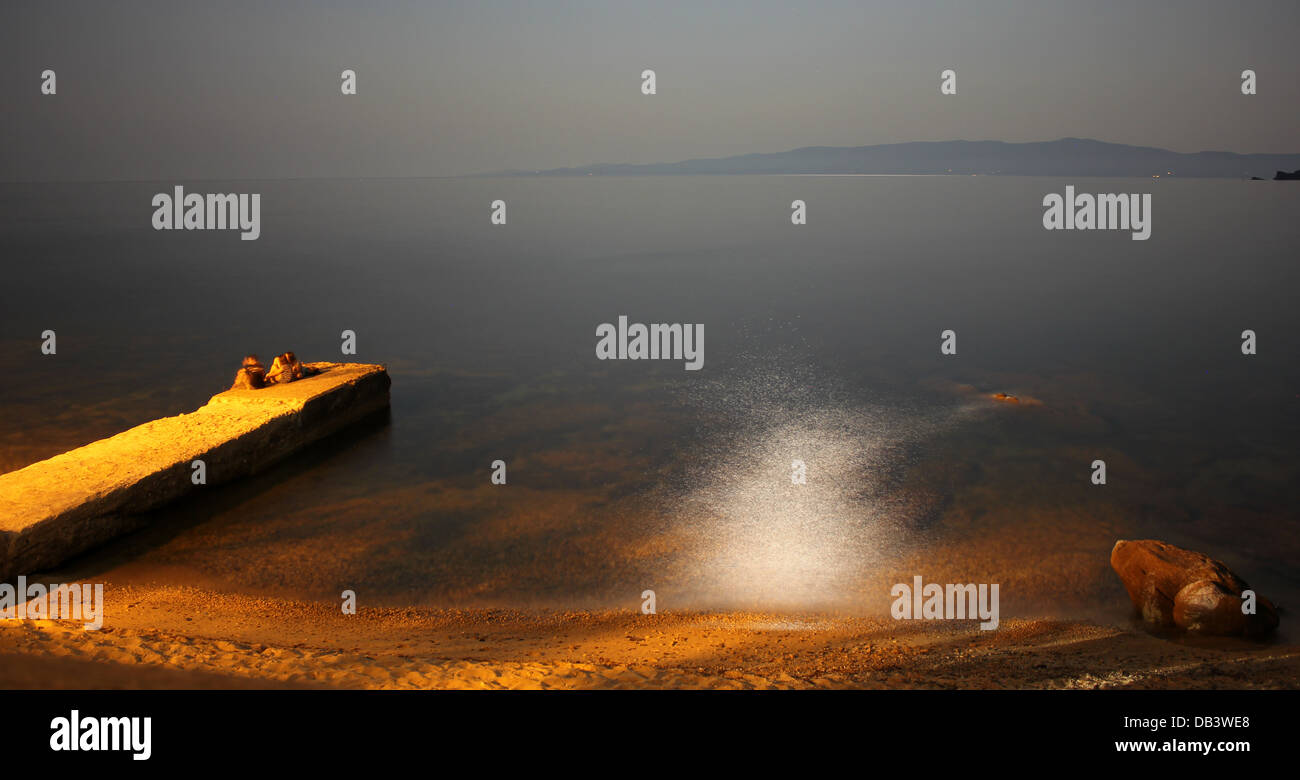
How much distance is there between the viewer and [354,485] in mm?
12195

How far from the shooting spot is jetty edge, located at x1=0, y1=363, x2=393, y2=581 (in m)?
8.89

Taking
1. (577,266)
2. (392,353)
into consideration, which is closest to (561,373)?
(392,353)

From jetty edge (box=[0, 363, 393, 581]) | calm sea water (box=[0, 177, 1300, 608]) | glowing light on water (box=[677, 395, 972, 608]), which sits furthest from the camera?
calm sea water (box=[0, 177, 1300, 608])

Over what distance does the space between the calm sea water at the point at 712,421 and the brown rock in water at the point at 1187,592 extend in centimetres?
50

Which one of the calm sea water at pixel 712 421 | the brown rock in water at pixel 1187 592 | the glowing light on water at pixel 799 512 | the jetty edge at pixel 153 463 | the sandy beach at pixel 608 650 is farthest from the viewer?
the calm sea water at pixel 712 421

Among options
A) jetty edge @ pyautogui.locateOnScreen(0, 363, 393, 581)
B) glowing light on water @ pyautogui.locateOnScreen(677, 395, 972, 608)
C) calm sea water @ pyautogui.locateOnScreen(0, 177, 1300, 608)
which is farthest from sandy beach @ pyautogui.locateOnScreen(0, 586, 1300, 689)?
jetty edge @ pyautogui.locateOnScreen(0, 363, 393, 581)

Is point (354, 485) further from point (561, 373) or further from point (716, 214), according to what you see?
point (716, 214)

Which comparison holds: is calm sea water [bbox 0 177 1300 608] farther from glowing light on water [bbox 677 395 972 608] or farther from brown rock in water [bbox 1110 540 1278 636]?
brown rock in water [bbox 1110 540 1278 636]

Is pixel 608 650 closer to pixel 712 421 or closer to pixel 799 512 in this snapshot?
pixel 799 512

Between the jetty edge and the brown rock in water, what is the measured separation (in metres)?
10.8

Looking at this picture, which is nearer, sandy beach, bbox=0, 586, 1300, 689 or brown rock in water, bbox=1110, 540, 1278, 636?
sandy beach, bbox=0, 586, 1300, 689

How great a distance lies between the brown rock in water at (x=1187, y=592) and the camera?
806 centimetres

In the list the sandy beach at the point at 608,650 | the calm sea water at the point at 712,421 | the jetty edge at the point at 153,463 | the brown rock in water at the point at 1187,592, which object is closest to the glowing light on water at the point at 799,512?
the calm sea water at the point at 712,421

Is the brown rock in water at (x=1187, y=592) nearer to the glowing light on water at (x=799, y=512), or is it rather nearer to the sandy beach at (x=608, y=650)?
the sandy beach at (x=608, y=650)
